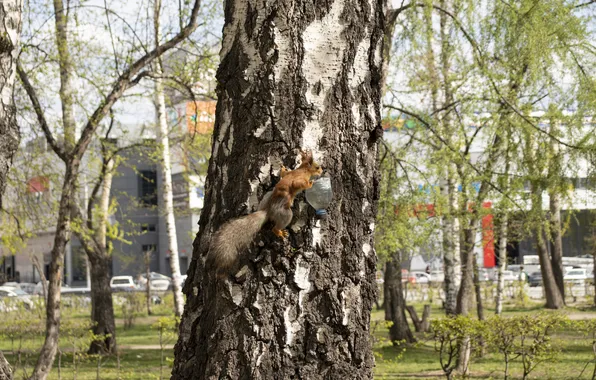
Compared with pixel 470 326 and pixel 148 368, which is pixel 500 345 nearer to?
pixel 470 326

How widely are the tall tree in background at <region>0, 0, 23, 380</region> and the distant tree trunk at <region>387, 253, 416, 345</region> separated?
40.9 ft

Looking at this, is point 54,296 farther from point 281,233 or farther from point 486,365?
point 486,365

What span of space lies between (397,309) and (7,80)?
1316 cm

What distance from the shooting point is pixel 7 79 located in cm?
484

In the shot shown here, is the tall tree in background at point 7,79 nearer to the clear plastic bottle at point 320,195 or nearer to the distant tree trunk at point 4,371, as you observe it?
the distant tree trunk at point 4,371

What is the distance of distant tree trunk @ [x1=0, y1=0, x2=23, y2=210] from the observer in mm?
4688

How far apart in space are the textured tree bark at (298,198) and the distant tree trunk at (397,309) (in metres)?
14.0

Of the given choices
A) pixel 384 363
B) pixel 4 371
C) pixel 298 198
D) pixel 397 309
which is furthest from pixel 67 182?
pixel 397 309

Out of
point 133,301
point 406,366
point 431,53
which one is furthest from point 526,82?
point 133,301

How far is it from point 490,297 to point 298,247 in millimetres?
26310

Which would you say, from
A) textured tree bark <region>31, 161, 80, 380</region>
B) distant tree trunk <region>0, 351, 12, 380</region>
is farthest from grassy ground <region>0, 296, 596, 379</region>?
distant tree trunk <region>0, 351, 12, 380</region>

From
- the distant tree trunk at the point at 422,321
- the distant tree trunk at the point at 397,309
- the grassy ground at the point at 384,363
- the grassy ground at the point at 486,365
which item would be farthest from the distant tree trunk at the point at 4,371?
the distant tree trunk at the point at 422,321

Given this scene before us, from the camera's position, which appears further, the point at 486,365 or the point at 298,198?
the point at 486,365

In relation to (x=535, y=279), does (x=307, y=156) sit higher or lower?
higher
